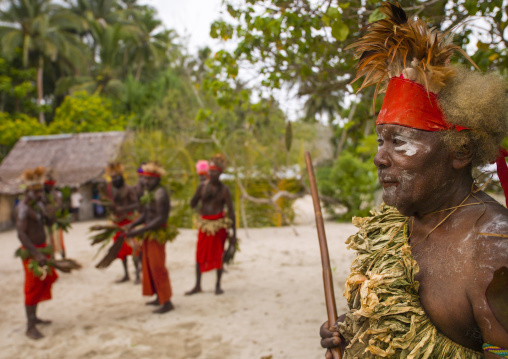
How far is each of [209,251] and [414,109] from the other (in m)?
5.12

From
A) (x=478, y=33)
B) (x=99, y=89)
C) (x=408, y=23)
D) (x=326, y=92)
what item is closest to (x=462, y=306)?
(x=408, y=23)

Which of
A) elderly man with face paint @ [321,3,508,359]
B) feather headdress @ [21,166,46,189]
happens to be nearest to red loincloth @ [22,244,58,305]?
feather headdress @ [21,166,46,189]

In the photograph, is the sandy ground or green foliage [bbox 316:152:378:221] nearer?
the sandy ground

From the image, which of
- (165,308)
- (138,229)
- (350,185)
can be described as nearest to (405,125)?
(138,229)

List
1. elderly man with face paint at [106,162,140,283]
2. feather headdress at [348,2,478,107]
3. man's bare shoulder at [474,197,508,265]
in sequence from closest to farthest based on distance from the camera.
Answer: man's bare shoulder at [474,197,508,265] → feather headdress at [348,2,478,107] → elderly man with face paint at [106,162,140,283]

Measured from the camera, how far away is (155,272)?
18.1ft

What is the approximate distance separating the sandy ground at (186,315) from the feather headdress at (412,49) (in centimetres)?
336

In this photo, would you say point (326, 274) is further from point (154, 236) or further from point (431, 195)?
point (154, 236)

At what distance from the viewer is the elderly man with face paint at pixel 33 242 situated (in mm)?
4824

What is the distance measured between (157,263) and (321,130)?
2434cm

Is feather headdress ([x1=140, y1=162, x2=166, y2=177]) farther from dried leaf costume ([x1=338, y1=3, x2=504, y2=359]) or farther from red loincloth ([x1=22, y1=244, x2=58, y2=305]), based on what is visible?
dried leaf costume ([x1=338, y1=3, x2=504, y2=359])

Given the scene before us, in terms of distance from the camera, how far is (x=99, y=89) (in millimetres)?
28016

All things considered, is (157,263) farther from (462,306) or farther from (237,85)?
(462,306)

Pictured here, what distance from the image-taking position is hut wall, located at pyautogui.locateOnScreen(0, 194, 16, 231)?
13.5 meters
